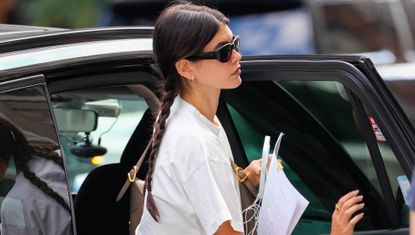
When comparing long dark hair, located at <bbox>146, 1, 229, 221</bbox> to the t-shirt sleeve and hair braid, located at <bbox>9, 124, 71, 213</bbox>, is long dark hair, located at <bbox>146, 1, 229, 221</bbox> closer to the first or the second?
the t-shirt sleeve

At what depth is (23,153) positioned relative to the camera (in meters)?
2.51

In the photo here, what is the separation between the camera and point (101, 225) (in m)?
3.41

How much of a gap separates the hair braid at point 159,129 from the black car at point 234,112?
0.96ft

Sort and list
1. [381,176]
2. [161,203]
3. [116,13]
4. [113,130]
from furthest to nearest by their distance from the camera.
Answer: [116,13]
[113,130]
[381,176]
[161,203]

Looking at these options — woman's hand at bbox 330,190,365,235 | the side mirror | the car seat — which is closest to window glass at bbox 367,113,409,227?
woman's hand at bbox 330,190,365,235

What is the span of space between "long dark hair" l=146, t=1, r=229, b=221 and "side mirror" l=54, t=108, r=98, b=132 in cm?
128

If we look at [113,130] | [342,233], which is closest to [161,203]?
Result: [342,233]

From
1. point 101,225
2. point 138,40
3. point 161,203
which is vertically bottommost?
point 101,225

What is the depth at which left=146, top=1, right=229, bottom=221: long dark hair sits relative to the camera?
7.95 feet

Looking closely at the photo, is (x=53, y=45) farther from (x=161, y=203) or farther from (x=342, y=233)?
(x=342, y=233)

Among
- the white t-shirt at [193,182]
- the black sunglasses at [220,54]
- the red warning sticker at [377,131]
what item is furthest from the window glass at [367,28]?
the white t-shirt at [193,182]

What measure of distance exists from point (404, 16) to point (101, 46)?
5.74 metres

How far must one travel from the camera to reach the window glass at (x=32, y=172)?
2.49 m

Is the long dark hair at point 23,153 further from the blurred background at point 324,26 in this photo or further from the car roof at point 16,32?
the blurred background at point 324,26
